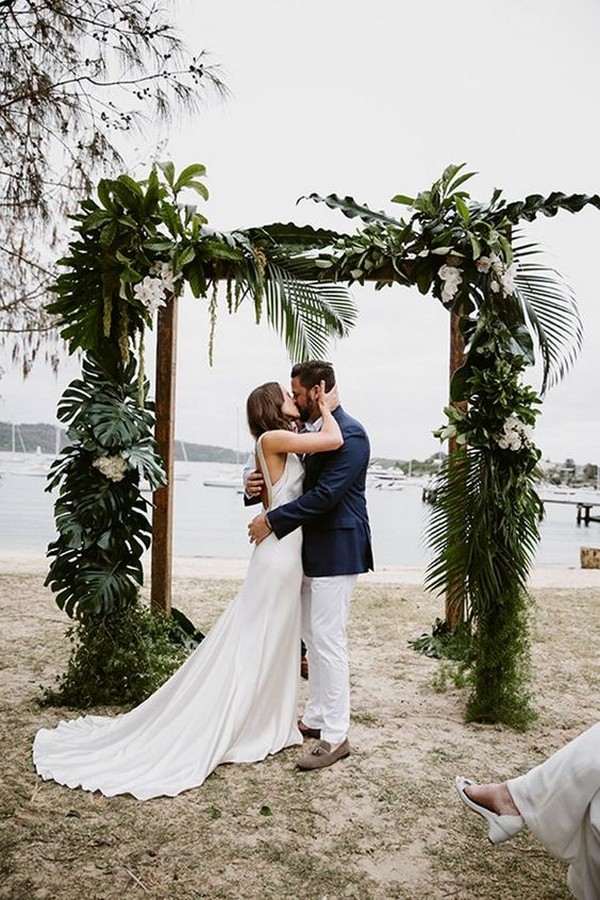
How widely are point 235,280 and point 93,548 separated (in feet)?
4.91

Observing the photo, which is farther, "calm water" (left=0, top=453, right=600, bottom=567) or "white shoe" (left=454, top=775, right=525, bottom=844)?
"calm water" (left=0, top=453, right=600, bottom=567)

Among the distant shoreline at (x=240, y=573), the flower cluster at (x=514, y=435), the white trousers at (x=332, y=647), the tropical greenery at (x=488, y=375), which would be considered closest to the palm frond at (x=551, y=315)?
the tropical greenery at (x=488, y=375)

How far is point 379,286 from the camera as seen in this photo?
4.07m

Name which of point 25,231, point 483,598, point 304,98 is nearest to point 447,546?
point 483,598

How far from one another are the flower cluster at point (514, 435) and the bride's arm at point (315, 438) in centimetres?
79

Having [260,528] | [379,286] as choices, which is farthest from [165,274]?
[260,528]

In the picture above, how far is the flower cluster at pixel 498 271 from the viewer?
372cm

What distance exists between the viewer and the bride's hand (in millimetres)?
3521

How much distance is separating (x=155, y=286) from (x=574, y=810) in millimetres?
2829

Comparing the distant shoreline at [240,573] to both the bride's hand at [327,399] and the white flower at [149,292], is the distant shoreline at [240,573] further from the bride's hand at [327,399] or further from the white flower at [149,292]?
the bride's hand at [327,399]

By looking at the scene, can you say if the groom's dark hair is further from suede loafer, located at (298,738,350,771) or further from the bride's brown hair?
suede loafer, located at (298,738,350,771)

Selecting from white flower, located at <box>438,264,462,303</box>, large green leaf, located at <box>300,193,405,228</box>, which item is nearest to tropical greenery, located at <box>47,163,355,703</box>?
large green leaf, located at <box>300,193,405,228</box>

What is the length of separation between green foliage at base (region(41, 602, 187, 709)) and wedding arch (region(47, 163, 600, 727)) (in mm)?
86

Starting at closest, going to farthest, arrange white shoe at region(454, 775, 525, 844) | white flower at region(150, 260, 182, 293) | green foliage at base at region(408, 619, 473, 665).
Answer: white shoe at region(454, 775, 525, 844), white flower at region(150, 260, 182, 293), green foliage at base at region(408, 619, 473, 665)
